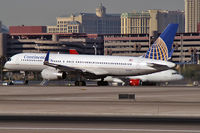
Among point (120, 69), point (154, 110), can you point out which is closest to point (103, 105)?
point (154, 110)

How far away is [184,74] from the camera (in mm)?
118500

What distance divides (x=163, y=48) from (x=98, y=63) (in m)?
10.7

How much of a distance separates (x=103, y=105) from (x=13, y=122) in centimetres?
1439

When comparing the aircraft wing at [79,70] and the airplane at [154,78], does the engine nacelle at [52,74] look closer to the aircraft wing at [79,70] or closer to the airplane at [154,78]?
the aircraft wing at [79,70]

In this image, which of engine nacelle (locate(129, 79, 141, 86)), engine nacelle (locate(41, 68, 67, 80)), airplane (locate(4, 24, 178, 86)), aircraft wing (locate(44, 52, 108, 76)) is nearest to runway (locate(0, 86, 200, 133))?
airplane (locate(4, 24, 178, 86))

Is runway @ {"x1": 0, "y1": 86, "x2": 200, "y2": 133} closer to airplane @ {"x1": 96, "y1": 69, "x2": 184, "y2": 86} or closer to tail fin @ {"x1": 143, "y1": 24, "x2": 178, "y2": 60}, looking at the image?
tail fin @ {"x1": 143, "y1": 24, "x2": 178, "y2": 60}

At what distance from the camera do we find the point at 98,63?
86.5 m

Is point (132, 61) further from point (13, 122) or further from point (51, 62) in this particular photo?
point (13, 122)

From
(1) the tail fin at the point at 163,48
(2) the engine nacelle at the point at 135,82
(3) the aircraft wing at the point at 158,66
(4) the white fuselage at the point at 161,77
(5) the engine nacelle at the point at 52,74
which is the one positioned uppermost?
(1) the tail fin at the point at 163,48

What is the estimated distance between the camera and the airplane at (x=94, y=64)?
85125 millimetres

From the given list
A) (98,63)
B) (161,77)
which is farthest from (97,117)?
(161,77)

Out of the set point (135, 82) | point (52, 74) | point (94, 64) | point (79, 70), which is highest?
point (94, 64)

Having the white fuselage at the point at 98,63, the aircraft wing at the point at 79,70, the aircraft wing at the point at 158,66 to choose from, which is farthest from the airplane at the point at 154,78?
the aircraft wing at the point at 158,66

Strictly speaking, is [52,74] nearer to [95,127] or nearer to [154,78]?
[154,78]
